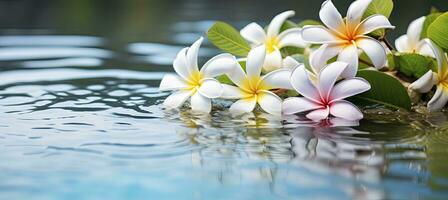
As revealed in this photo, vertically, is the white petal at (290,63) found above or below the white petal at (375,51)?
below

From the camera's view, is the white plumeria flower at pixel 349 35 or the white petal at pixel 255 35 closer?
the white plumeria flower at pixel 349 35

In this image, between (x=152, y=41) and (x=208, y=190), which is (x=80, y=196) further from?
(x=152, y=41)

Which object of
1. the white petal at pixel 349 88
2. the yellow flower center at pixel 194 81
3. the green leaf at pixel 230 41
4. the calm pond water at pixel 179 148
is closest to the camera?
the calm pond water at pixel 179 148

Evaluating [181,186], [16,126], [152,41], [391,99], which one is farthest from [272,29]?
[152,41]

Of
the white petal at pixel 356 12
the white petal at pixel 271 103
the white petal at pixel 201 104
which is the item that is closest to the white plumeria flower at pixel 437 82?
the white petal at pixel 356 12

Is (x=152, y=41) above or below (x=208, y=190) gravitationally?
above

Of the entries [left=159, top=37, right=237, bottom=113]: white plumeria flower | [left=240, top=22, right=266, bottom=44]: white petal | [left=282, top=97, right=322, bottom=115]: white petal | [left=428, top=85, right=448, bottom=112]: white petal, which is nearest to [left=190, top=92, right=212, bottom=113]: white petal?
[left=159, top=37, right=237, bottom=113]: white plumeria flower

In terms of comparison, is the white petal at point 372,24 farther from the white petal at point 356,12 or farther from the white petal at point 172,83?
the white petal at point 172,83
